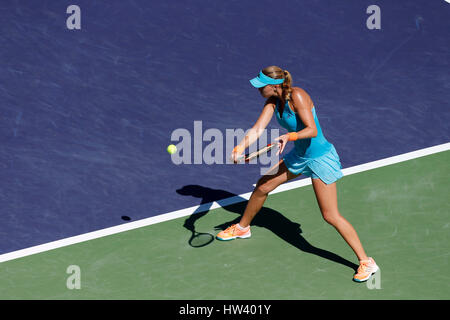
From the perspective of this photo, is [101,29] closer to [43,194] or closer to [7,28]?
[7,28]

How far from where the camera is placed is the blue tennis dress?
1027cm

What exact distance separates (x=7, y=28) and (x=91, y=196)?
15.8 feet

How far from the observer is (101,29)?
15945mm

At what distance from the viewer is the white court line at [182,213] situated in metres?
11.2

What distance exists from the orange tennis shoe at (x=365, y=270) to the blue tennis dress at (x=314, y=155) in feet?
3.41

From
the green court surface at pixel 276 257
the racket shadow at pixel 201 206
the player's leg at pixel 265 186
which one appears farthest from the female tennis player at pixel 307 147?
the racket shadow at pixel 201 206

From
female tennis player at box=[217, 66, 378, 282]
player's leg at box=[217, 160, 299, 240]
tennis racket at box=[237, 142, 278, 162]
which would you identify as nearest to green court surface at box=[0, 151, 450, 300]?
player's leg at box=[217, 160, 299, 240]

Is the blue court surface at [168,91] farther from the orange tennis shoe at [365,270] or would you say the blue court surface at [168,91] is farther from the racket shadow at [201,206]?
the orange tennis shoe at [365,270]

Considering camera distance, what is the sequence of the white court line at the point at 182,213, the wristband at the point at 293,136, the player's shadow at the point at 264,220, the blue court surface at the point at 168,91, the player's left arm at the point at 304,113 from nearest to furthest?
1. the wristband at the point at 293,136
2. the player's left arm at the point at 304,113
3. the player's shadow at the point at 264,220
4. the white court line at the point at 182,213
5. the blue court surface at the point at 168,91

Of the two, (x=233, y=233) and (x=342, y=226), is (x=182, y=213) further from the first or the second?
(x=342, y=226)

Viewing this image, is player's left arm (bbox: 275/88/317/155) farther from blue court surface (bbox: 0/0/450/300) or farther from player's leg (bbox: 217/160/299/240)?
blue court surface (bbox: 0/0/450/300)
